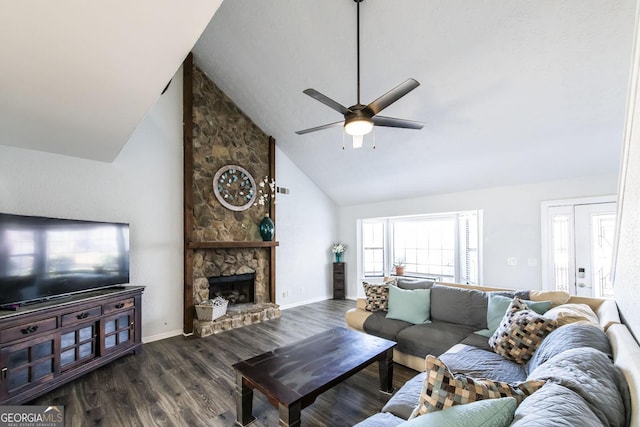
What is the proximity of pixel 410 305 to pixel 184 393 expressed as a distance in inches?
98.4

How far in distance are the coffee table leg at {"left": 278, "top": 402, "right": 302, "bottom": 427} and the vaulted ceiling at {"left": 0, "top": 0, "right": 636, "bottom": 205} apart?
2217mm

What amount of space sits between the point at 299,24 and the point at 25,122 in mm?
2821

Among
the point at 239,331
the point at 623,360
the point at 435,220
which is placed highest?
the point at 435,220

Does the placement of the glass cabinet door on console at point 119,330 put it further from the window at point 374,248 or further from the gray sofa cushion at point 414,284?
the window at point 374,248

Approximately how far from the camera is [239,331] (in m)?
4.21

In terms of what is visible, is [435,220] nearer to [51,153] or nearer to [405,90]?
[405,90]

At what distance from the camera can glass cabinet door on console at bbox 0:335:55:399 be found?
221 centimetres

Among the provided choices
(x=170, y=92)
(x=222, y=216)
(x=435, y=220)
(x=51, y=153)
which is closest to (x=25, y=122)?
(x=51, y=153)

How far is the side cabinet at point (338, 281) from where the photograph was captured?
6.43 m

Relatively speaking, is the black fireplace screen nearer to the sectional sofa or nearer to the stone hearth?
the stone hearth

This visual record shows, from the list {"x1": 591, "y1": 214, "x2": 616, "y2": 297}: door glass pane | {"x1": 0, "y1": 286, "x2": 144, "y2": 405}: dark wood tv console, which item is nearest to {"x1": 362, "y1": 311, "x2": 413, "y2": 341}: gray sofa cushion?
{"x1": 591, "y1": 214, "x2": 616, "y2": 297}: door glass pane

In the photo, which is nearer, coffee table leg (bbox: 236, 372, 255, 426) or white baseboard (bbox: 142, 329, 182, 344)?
coffee table leg (bbox: 236, 372, 255, 426)

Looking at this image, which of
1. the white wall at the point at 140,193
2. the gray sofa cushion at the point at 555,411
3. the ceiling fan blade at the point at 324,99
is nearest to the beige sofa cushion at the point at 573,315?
the gray sofa cushion at the point at 555,411

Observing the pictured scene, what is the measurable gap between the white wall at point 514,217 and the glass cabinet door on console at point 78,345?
533 centimetres
